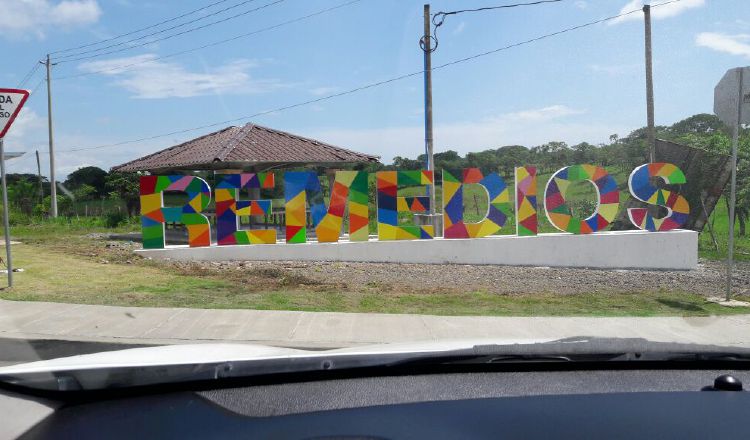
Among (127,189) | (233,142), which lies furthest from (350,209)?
(127,189)

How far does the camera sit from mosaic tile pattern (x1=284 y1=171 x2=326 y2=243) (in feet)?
52.6

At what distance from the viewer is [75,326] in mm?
8094

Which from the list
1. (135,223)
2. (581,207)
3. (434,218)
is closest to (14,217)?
(135,223)

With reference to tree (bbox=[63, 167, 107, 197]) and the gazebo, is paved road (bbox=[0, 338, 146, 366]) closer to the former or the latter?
the gazebo

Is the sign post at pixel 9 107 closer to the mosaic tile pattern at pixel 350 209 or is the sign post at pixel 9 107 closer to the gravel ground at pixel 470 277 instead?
the gravel ground at pixel 470 277

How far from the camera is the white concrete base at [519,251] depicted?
15891mm

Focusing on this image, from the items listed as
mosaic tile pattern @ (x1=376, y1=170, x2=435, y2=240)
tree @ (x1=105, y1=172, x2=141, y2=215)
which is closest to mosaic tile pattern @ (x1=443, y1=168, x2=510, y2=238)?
mosaic tile pattern @ (x1=376, y1=170, x2=435, y2=240)

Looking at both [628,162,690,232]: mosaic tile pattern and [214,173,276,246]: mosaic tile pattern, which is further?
[628,162,690,232]: mosaic tile pattern

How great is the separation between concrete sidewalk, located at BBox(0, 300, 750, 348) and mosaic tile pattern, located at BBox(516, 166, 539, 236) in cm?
732

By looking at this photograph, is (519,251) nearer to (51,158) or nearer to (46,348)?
(46,348)

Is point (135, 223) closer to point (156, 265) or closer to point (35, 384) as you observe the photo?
point (156, 265)

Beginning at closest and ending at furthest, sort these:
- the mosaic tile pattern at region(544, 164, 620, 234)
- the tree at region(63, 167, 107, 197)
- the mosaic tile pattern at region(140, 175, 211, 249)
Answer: the mosaic tile pattern at region(140, 175, 211, 249) → the mosaic tile pattern at region(544, 164, 620, 234) → the tree at region(63, 167, 107, 197)

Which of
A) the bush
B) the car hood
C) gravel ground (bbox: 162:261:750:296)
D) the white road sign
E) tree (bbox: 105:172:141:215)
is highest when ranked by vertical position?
the white road sign

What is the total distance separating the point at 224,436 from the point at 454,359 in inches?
44.4
